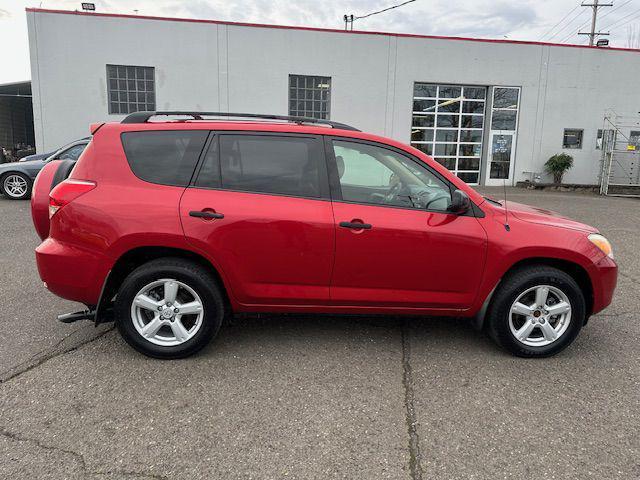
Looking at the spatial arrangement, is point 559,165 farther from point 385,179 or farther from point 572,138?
point 385,179

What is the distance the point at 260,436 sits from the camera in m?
2.76

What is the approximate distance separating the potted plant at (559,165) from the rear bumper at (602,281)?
15.9m

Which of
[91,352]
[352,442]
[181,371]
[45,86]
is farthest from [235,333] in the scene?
[45,86]

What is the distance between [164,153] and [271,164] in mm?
779

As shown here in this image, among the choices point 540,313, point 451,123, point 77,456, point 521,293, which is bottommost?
point 77,456

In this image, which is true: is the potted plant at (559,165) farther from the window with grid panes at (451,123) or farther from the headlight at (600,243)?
the headlight at (600,243)

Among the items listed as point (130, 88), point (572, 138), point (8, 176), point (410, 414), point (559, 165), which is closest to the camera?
point (410, 414)

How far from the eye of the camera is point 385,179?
379 cm

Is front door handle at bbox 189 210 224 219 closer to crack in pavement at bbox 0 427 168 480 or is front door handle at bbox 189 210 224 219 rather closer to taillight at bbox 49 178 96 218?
taillight at bbox 49 178 96 218

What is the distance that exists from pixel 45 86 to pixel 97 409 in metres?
16.2

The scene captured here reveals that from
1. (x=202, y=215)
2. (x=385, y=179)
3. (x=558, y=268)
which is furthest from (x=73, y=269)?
(x=558, y=268)

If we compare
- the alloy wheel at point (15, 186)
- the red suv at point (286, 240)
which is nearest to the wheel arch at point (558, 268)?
the red suv at point (286, 240)

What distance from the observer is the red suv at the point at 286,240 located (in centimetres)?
349

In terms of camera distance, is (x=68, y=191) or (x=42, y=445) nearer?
(x=42, y=445)
